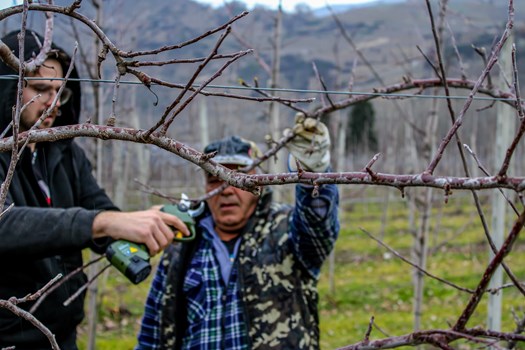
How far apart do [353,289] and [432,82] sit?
25.4 feet

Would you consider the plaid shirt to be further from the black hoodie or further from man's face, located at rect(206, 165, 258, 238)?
the black hoodie

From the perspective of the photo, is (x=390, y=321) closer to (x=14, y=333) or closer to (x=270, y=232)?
(x=270, y=232)

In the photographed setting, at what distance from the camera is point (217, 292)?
2.66 m

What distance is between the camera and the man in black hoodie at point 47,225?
2.01 m

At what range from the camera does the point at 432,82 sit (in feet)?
7.14

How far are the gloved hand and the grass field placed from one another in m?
2.16

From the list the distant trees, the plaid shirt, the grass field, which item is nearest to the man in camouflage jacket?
the plaid shirt

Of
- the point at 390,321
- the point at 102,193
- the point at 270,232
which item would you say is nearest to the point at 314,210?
the point at 270,232

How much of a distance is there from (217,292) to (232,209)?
358 millimetres

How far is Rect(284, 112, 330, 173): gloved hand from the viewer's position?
241 cm

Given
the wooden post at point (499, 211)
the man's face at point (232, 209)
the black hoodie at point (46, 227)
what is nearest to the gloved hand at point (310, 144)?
the man's face at point (232, 209)

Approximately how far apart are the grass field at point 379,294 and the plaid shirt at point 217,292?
6.75ft

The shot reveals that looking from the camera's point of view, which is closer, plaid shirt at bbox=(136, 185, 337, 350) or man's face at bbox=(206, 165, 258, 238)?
plaid shirt at bbox=(136, 185, 337, 350)

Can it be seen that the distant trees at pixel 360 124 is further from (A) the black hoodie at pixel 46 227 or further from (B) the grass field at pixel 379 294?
(A) the black hoodie at pixel 46 227
